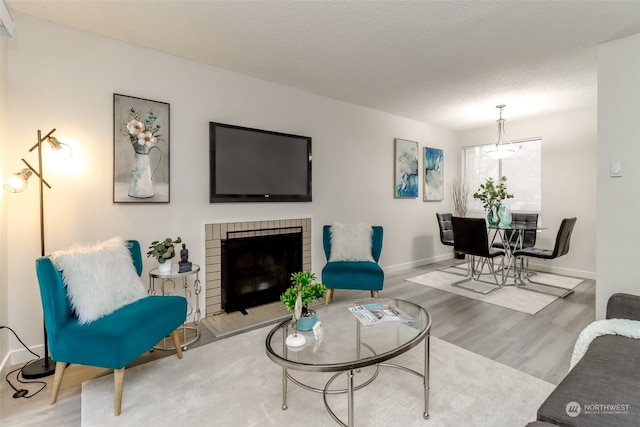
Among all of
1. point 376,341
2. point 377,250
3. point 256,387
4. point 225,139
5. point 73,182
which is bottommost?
point 256,387

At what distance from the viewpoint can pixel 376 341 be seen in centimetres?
170

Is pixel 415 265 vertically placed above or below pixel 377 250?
below

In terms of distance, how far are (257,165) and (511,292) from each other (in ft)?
11.7

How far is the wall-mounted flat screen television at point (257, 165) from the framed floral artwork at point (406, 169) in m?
1.81

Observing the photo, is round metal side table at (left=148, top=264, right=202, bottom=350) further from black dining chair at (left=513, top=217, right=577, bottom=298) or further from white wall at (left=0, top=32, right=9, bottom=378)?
black dining chair at (left=513, top=217, right=577, bottom=298)

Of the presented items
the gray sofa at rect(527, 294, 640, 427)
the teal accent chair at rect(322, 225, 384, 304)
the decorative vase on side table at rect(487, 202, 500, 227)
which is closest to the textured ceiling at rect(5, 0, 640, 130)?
the decorative vase on side table at rect(487, 202, 500, 227)

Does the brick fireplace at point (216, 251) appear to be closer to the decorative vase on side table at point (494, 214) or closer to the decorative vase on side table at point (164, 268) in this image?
the decorative vase on side table at point (164, 268)

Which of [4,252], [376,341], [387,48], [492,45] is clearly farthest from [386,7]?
[4,252]

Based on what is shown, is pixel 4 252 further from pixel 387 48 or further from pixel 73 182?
pixel 387 48

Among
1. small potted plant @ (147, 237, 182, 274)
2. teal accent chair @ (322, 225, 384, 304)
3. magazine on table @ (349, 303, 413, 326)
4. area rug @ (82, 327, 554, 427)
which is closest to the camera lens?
area rug @ (82, 327, 554, 427)

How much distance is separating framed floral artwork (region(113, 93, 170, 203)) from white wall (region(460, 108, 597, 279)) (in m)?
5.56

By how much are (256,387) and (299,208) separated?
7.32 feet

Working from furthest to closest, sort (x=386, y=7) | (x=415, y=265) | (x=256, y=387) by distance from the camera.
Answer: (x=415, y=265)
(x=386, y=7)
(x=256, y=387)

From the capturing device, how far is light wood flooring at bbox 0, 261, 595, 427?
175cm
